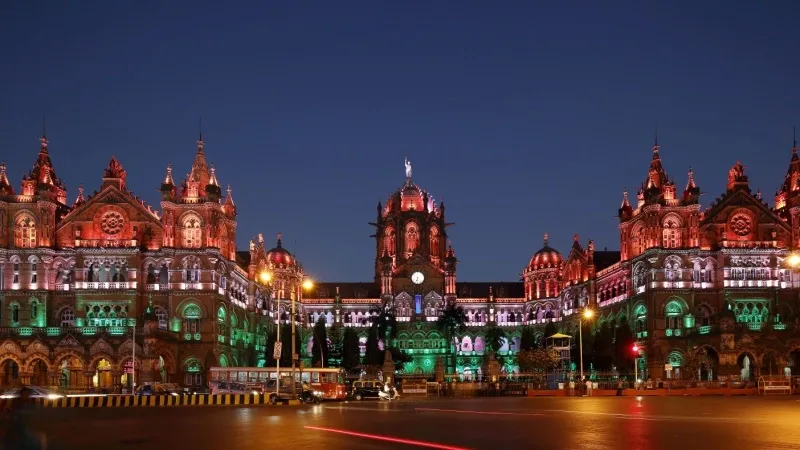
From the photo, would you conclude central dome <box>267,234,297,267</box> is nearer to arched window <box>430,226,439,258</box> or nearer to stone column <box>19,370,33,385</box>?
arched window <box>430,226,439,258</box>

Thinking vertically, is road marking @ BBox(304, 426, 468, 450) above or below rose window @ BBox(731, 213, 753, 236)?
below

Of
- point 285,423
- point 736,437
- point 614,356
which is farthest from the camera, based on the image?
point 614,356

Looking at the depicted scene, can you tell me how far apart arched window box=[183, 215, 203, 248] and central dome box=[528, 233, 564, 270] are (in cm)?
7496

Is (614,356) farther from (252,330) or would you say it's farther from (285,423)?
(285,423)

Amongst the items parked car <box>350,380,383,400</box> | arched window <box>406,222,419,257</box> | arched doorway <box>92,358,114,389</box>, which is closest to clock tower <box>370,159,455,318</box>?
arched window <box>406,222,419,257</box>

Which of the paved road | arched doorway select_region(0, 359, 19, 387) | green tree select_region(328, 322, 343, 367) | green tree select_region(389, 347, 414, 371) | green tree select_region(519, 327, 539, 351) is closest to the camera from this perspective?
the paved road

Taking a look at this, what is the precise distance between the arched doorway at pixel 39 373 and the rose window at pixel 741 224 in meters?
82.5

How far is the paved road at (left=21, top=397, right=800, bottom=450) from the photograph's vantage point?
1168 inches

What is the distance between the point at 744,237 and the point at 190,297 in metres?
67.7

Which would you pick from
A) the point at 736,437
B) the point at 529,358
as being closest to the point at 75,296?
the point at 529,358

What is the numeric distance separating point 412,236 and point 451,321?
23255 millimetres

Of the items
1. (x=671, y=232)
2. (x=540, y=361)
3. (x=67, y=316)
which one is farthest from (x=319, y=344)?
(x=671, y=232)

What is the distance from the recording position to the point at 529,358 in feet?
381

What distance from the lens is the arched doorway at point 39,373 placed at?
324 feet
